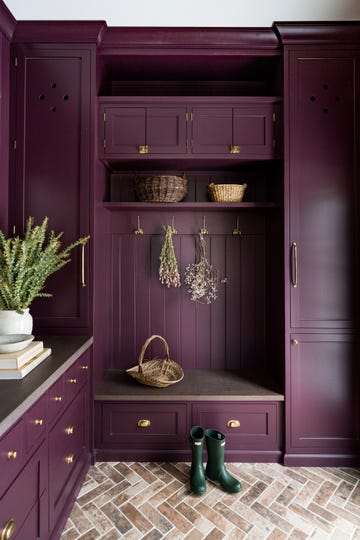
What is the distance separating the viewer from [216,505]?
70.9 inches

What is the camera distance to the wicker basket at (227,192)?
2.32m

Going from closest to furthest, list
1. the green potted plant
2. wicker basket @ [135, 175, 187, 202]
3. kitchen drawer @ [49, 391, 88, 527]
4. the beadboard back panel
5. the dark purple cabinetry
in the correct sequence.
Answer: kitchen drawer @ [49, 391, 88, 527] < the green potted plant < the dark purple cabinetry < wicker basket @ [135, 175, 187, 202] < the beadboard back panel

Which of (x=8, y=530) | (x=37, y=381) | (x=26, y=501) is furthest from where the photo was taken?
(x=37, y=381)

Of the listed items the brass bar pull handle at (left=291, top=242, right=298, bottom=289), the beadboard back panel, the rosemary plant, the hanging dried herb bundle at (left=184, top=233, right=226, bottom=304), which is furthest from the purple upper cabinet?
the brass bar pull handle at (left=291, top=242, right=298, bottom=289)

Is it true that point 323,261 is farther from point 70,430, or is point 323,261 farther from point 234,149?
point 70,430

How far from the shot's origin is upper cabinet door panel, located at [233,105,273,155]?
2.22m

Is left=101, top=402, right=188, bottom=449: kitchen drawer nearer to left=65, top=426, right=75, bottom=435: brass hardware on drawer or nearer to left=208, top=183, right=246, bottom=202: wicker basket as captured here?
left=65, top=426, right=75, bottom=435: brass hardware on drawer

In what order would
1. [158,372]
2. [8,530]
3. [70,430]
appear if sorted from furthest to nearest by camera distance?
1. [158,372]
2. [70,430]
3. [8,530]

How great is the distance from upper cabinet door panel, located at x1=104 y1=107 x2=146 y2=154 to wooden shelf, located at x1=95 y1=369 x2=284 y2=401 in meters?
1.69

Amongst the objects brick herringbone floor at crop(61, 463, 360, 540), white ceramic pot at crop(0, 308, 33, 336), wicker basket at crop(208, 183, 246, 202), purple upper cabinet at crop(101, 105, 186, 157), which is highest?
purple upper cabinet at crop(101, 105, 186, 157)

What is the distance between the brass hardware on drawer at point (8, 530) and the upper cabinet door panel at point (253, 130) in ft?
7.58

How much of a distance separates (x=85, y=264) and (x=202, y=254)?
0.97 m

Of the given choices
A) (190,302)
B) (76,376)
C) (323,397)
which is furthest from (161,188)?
(323,397)

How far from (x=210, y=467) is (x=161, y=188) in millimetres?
1901
